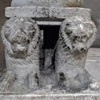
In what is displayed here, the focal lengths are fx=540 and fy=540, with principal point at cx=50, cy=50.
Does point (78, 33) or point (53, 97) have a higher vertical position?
point (78, 33)

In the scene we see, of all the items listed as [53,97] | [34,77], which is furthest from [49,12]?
[53,97]

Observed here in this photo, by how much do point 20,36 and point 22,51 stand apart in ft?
0.37

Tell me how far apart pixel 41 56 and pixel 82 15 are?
1.78ft

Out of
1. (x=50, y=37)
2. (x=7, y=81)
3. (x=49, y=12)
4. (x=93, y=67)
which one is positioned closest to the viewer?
(x=7, y=81)

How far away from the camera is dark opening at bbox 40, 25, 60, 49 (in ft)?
14.7

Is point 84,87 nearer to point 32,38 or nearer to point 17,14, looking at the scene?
point 32,38

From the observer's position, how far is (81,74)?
404cm

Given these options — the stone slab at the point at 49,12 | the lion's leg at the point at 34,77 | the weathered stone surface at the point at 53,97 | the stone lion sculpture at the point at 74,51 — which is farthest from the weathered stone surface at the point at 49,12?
the weathered stone surface at the point at 53,97

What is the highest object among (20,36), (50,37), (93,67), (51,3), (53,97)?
(51,3)

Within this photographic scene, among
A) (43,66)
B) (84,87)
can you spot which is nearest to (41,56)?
(43,66)

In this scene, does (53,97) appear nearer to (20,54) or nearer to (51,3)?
(20,54)

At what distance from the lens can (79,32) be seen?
3.91 meters

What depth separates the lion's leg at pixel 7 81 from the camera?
382cm

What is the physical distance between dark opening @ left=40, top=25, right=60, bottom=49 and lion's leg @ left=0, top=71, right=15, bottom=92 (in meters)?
0.60
